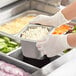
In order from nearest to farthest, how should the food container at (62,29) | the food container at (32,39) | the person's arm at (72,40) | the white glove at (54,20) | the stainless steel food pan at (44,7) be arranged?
the person's arm at (72,40), the food container at (32,39), the white glove at (54,20), the food container at (62,29), the stainless steel food pan at (44,7)

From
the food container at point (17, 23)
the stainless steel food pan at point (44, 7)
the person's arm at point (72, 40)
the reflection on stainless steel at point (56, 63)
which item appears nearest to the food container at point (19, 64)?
the reflection on stainless steel at point (56, 63)

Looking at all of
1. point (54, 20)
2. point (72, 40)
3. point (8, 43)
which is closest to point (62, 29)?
point (54, 20)

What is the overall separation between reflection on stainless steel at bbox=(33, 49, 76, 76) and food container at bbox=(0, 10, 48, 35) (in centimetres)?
53

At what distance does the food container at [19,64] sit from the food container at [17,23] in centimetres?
41

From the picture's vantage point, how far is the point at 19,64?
178 cm

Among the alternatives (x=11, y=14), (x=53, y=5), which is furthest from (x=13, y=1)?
(x=53, y=5)

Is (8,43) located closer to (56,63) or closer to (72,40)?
(56,63)

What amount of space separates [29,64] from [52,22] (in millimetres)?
366

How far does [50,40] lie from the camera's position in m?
1.73

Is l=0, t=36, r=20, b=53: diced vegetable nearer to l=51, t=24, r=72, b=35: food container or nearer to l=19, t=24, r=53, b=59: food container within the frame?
l=19, t=24, r=53, b=59: food container

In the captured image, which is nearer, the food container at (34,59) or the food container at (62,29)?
the food container at (34,59)

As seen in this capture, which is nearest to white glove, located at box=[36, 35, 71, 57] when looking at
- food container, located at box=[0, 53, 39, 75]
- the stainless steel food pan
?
food container, located at box=[0, 53, 39, 75]

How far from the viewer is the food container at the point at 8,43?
195cm

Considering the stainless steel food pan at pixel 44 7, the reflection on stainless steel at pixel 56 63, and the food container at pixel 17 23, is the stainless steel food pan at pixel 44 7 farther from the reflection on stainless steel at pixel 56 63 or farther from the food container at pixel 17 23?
the reflection on stainless steel at pixel 56 63
